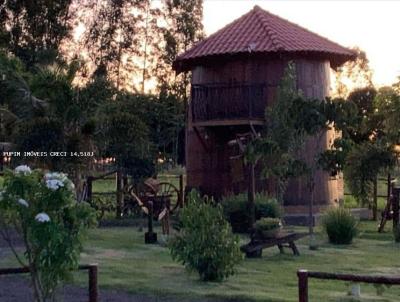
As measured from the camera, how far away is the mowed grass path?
1248 centimetres

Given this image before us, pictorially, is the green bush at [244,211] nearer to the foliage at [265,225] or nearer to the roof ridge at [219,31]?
the foliage at [265,225]

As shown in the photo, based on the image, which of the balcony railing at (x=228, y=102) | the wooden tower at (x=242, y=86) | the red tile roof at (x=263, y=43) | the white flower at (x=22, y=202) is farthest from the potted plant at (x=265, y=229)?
the red tile roof at (x=263, y=43)

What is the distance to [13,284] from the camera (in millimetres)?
13430

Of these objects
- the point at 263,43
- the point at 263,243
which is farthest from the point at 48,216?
the point at 263,43

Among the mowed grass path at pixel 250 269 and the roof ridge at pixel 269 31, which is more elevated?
the roof ridge at pixel 269 31

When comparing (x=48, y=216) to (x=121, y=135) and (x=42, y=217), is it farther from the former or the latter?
(x=121, y=135)

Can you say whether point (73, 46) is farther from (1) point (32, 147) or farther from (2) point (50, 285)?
(2) point (50, 285)

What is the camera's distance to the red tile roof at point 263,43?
28234 mm

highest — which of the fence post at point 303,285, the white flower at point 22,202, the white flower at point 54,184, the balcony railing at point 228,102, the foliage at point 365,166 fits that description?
the balcony railing at point 228,102

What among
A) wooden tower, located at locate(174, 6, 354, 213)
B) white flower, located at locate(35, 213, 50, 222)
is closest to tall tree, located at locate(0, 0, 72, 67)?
wooden tower, located at locate(174, 6, 354, 213)

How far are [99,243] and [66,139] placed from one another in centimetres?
314

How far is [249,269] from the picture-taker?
15.4m

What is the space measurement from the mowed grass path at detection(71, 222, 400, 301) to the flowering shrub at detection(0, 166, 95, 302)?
12.2 feet

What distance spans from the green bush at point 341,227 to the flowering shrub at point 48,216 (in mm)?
12230
